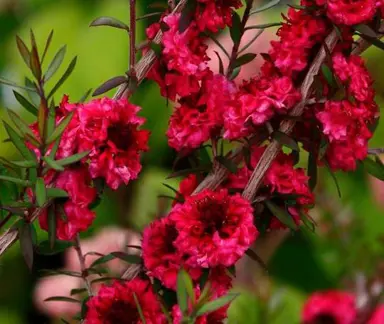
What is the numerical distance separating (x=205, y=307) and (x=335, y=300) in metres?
0.24

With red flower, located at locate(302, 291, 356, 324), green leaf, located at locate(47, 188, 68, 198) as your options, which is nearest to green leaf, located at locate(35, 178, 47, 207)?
green leaf, located at locate(47, 188, 68, 198)

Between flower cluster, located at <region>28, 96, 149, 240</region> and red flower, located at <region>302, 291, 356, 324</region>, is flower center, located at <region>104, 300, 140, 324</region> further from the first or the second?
red flower, located at <region>302, 291, 356, 324</region>

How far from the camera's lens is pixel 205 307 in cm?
38

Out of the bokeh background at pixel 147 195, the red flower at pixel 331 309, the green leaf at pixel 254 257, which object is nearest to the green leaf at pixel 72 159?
the green leaf at pixel 254 257

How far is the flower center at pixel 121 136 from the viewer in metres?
0.42

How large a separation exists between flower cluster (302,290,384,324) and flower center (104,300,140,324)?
0.15m

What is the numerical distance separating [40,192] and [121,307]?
0.26 feet

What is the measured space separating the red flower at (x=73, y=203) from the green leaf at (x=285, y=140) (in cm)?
9

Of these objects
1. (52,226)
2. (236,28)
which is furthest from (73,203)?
(236,28)

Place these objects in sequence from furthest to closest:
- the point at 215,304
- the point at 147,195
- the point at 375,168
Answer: the point at 147,195 → the point at 375,168 → the point at 215,304

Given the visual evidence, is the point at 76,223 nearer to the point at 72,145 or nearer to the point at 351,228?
the point at 72,145

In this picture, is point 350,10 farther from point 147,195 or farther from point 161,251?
point 147,195

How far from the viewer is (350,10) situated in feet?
1.40

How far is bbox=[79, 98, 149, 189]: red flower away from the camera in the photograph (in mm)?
416
